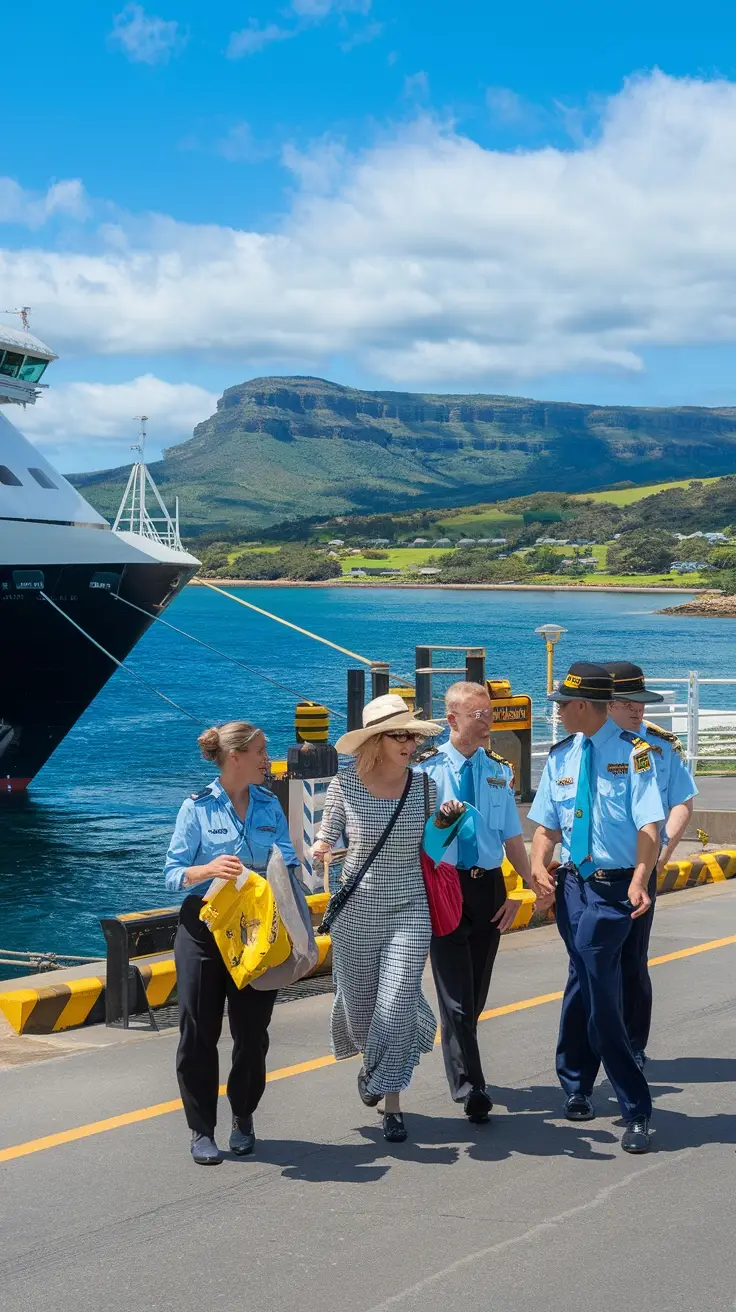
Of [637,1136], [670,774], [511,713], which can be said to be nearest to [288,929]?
[637,1136]

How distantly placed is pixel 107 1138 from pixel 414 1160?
48.6 inches

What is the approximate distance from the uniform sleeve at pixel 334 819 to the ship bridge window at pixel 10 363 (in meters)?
26.4

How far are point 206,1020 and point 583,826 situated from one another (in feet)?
5.22

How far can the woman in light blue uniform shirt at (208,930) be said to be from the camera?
5.08 m

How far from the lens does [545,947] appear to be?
963 centimetres

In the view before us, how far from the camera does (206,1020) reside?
201 inches

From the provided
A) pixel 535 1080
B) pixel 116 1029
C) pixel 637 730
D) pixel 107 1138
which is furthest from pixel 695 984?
pixel 107 1138

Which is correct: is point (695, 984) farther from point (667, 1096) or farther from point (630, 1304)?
point (630, 1304)

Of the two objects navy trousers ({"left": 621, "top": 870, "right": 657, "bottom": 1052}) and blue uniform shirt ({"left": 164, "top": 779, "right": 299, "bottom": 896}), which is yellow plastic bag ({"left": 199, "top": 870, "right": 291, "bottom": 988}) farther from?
navy trousers ({"left": 621, "top": 870, "right": 657, "bottom": 1052})

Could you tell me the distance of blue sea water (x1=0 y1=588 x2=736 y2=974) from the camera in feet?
80.6

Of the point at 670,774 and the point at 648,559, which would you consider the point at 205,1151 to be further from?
the point at 648,559

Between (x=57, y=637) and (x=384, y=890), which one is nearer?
(x=384, y=890)

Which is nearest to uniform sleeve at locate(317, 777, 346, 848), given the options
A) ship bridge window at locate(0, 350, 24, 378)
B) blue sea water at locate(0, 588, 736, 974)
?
blue sea water at locate(0, 588, 736, 974)

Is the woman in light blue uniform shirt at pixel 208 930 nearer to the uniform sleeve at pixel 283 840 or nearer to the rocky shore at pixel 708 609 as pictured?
the uniform sleeve at pixel 283 840
